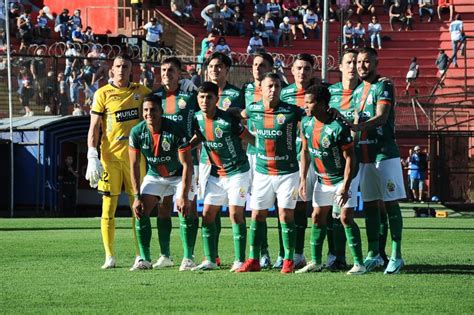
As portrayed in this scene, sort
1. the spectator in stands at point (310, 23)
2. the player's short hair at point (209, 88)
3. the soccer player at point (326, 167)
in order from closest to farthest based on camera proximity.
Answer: the soccer player at point (326, 167) → the player's short hair at point (209, 88) → the spectator in stands at point (310, 23)

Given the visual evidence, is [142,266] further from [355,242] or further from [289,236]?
[355,242]

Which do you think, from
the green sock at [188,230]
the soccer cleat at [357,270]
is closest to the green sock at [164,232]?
the green sock at [188,230]

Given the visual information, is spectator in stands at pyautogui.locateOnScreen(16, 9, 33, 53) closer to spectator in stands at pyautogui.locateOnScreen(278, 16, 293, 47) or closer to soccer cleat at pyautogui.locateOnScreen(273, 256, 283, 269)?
spectator in stands at pyautogui.locateOnScreen(278, 16, 293, 47)

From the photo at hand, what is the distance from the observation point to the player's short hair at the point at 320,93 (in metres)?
13.4

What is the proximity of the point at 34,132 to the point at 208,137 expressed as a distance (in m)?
17.7

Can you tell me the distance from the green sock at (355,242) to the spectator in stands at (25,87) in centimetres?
1935

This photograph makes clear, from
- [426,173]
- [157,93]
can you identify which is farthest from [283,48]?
[157,93]

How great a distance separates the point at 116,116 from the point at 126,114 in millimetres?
119

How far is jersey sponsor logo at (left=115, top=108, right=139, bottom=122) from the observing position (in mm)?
14984

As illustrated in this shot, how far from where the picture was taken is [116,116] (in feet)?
49.2

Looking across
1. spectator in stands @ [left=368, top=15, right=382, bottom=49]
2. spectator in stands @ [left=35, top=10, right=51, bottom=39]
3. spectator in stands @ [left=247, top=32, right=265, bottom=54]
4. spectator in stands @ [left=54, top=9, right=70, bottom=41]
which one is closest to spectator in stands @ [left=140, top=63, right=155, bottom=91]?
spectator in stands @ [left=35, top=10, right=51, bottom=39]

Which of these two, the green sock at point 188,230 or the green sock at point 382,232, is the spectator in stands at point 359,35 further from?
the green sock at point 188,230

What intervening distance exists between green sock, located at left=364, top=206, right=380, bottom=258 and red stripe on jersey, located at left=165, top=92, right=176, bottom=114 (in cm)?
255

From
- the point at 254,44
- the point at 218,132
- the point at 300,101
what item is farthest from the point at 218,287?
the point at 254,44
